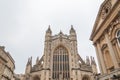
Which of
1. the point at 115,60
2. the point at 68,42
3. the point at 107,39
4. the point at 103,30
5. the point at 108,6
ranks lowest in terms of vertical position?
the point at 115,60

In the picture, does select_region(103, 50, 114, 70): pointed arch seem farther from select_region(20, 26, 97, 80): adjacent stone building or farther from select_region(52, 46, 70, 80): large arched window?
select_region(52, 46, 70, 80): large arched window

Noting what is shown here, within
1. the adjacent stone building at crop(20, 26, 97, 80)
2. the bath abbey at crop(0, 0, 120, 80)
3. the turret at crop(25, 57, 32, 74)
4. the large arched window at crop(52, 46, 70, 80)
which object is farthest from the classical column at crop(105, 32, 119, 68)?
Answer: the turret at crop(25, 57, 32, 74)

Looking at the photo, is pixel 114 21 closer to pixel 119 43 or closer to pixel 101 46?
pixel 119 43

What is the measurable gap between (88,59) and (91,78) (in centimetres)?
829

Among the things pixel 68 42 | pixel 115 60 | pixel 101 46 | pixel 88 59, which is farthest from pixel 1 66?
pixel 88 59

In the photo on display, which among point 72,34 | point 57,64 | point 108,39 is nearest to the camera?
point 108,39

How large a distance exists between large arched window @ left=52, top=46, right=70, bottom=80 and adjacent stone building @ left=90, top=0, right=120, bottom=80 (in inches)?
827

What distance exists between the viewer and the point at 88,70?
37.5 metres

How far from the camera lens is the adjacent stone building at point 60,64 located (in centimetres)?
3462

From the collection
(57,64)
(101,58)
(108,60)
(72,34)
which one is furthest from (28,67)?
(108,60)

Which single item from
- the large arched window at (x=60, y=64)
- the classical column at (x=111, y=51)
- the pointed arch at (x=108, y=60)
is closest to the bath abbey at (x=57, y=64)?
the large arched window at (x=60, y=64)

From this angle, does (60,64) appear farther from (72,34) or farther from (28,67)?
(72,34)

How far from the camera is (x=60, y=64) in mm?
36969

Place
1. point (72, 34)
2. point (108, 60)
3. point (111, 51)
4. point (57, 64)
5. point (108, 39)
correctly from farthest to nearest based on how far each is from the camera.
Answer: point (72, 34) < point (57, 64) < point (108, 60) < point (108, 39) < point (111, 51)
